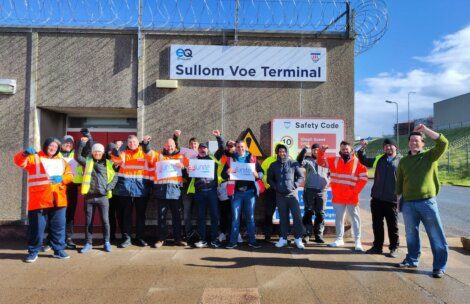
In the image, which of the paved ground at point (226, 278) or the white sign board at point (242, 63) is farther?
the white sign board at point (242, 63)

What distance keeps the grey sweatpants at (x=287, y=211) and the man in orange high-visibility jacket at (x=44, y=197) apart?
3.67m

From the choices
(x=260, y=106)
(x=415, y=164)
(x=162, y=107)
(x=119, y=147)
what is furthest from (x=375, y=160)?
(x=119, y=147)

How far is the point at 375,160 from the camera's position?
645 centimetres

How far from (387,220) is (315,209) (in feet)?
4.25

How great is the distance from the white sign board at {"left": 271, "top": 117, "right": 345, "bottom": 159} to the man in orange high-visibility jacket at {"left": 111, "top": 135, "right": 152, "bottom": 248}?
2650 millimetres

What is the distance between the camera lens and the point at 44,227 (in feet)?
19.9

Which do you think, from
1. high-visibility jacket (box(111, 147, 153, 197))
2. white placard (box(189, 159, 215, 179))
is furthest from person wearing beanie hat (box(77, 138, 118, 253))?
white placard (box(189, 159, 215, 179))

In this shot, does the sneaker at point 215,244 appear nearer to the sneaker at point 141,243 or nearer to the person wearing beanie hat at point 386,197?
the sneaker at point 141,243

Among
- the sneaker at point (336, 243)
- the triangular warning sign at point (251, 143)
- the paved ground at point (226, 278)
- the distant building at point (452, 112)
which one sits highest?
the distant building at point (452, 112)

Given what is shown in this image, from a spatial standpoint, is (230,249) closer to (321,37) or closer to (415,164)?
(415,164)

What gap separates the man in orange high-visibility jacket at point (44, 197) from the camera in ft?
19.3

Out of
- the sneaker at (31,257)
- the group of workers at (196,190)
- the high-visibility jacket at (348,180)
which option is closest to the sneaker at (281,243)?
the group of workers at (196,190)

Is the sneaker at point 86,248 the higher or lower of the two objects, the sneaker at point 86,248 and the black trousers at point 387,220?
the lower

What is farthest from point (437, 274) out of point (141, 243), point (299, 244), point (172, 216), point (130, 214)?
point (130, 214)
